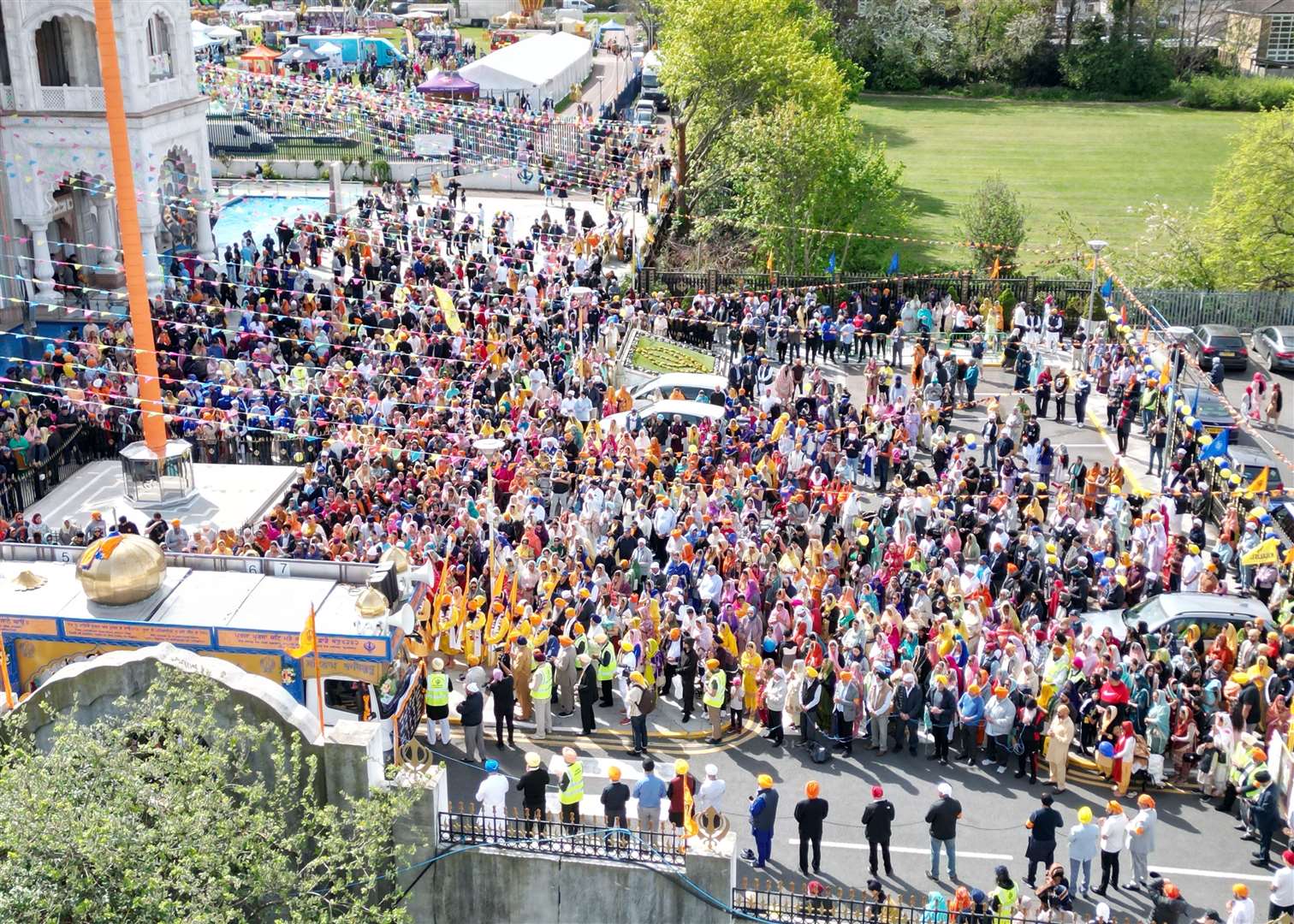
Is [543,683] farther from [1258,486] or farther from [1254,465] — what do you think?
[1254,465]

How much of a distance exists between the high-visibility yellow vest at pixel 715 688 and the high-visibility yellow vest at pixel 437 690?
3.22 meters

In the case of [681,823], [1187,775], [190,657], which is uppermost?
[190,657]

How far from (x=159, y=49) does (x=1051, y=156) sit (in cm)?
4199

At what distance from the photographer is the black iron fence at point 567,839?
500 inches

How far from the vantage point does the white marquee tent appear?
55.1 m

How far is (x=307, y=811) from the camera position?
40.3 feet

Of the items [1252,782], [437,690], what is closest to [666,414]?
[437,690]

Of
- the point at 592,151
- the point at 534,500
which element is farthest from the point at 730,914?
the point at 592,151

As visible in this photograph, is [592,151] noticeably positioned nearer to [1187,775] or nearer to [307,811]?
[1187,775]

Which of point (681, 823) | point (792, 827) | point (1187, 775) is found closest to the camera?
point (681, 823)

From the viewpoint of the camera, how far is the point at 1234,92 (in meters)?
73.7

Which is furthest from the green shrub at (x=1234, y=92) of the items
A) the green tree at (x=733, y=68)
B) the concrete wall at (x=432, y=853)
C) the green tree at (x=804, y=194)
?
the concrete wall at (x=432, y=853)

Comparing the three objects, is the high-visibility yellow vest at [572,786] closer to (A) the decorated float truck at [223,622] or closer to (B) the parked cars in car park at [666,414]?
(A) the decorated float truck at [223,622]

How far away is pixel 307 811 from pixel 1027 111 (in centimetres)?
6972
